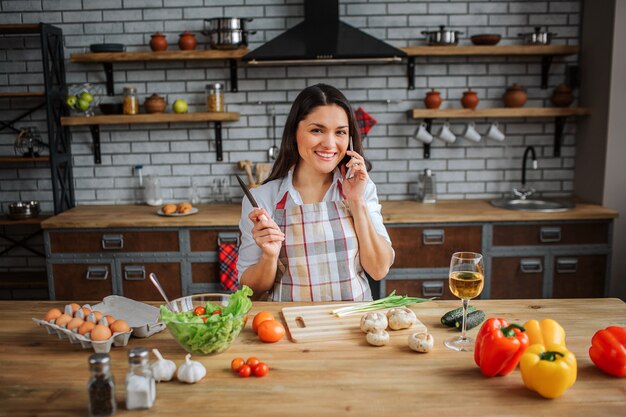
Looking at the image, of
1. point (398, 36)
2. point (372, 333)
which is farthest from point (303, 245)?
point (398, 36)

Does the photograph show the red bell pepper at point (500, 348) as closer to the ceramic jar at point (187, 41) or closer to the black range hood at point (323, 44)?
the black range hood at point (323, 44)

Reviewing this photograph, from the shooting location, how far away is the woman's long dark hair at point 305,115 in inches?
90.9

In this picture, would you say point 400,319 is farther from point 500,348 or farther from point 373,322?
point 500,348

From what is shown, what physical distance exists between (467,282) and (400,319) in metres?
0.26

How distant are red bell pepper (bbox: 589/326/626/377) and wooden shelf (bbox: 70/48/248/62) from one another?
3232mm

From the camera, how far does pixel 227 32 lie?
409cm

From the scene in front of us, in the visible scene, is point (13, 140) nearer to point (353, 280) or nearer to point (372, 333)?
point (353, 280)

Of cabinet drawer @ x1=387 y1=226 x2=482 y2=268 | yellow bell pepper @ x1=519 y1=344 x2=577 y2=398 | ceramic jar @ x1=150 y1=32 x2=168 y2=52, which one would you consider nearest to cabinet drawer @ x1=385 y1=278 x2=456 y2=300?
cabinet drawer @ x1=387 y1=226 x2=482 y2=268

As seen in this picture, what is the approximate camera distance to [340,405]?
4.43 feet

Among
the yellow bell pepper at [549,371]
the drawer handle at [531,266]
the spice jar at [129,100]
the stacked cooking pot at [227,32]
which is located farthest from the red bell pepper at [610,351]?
the spice jar at [129,100]

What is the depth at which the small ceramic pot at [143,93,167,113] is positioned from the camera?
13.9 ft

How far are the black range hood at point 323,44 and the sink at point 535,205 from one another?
1.31m

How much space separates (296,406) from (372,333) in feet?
1.38

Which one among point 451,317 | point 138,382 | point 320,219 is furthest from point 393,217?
point 138,382
